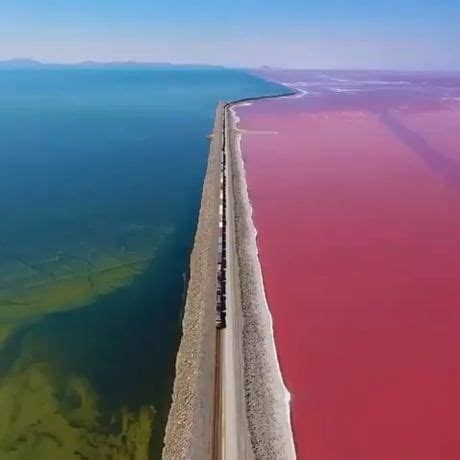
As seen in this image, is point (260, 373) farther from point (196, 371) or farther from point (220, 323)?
point (220, 323)

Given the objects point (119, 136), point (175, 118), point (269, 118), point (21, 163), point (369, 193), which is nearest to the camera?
point (369, 193)

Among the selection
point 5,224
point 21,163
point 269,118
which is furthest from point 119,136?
point 5,224

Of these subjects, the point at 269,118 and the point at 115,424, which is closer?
the point at 115,424

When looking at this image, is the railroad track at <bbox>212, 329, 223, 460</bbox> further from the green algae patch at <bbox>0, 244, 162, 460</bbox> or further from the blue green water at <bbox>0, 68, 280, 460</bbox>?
the green algae patch at <bbox>0, 244, 162, 460</bbox>

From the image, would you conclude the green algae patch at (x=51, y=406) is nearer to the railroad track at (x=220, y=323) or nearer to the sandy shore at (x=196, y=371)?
the sandy shore at (x=196, y=371)

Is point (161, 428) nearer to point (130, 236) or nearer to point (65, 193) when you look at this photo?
point (130, 236)

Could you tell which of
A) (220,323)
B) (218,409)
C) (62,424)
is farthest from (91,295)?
(218,409)

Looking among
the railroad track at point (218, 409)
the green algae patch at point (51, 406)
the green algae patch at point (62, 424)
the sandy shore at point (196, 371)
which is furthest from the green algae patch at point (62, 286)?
the railroad track at point (218, 409)

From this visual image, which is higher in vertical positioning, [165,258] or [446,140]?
[446,140]
